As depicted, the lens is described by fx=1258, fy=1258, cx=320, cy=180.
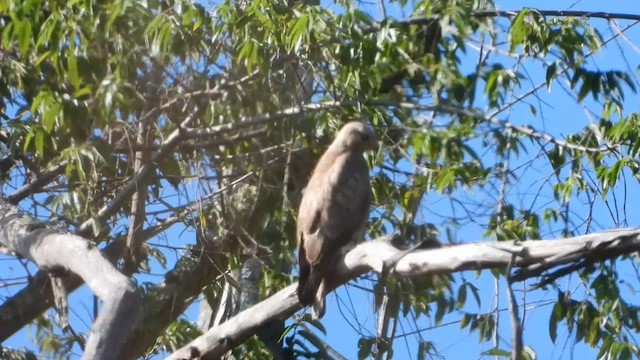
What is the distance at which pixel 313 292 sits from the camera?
5582mm

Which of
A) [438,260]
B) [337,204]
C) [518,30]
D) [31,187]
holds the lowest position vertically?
[438,260]

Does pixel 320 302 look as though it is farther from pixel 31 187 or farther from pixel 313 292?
pixel 31 187

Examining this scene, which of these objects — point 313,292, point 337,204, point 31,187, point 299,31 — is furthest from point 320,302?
point 31,187

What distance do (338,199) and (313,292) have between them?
1062mm

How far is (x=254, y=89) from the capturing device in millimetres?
6414

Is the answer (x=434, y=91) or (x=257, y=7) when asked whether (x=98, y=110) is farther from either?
(x=434, y=91)

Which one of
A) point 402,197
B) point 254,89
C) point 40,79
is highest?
point 40,79

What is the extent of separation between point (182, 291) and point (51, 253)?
4.21 feet

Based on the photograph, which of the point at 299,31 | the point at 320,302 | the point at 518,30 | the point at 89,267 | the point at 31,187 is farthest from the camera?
the point at 31,187

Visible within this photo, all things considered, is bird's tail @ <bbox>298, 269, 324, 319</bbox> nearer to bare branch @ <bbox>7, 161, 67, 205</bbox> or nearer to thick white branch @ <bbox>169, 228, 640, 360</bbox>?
thick white branch @ <bbox>169, 228, 640, 360</bbox>

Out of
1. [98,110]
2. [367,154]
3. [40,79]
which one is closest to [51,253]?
[98,110]

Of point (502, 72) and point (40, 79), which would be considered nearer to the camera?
point (502, 72)

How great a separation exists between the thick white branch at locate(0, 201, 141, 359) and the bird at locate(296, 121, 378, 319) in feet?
3.68

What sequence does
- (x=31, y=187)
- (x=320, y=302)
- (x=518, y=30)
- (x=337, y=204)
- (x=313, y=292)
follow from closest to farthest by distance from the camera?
(x=313, y=292) → (x=320, y=302) → (x=518, y=30) → (x=337, y=204) → (x=31, y=187)
